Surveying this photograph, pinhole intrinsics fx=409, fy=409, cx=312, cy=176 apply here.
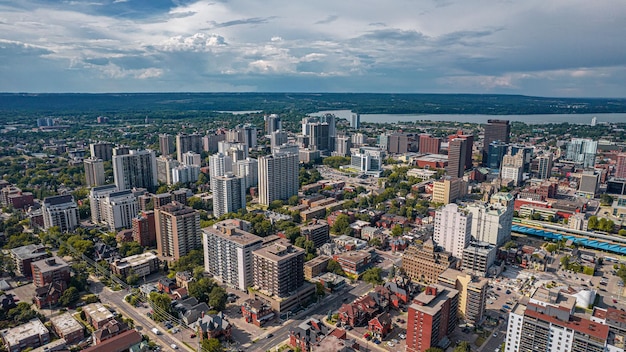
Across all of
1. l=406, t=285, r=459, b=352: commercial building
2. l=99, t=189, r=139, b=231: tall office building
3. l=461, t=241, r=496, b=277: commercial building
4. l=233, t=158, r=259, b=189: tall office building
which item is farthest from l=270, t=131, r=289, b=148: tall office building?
l=406, t=285, r=459, b=352: commercial building

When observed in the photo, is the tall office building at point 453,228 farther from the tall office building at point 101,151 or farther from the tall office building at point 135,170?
the tall office building at point 101,151

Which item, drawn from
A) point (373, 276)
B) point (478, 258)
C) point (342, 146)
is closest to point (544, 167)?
point (342, 146)

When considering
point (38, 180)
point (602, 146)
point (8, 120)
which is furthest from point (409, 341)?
point (8, 120)

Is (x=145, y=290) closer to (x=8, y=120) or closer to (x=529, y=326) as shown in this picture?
(x=529, y=326)

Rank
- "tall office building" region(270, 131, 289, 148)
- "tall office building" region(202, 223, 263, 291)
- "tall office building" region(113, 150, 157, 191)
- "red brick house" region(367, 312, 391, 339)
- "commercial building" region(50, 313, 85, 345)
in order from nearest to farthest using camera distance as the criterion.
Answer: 1. "commercial building" region(50, 313, 85, 345)
2. "red brick house" region(367, 312, 391, 339)
3. "tall office building" region(202, 223, 263, 291)
4. "tall office building" region(113, 150, 157, 191)
5. "tall office building" region(270, 131, 289, 148)

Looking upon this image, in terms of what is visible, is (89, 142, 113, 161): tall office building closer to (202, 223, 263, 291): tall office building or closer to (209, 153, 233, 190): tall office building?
(209, 153, 233, 190): tall office building

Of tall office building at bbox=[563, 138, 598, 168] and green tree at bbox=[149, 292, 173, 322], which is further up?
tall office building at bbox=[563, 138, 598, 168]
